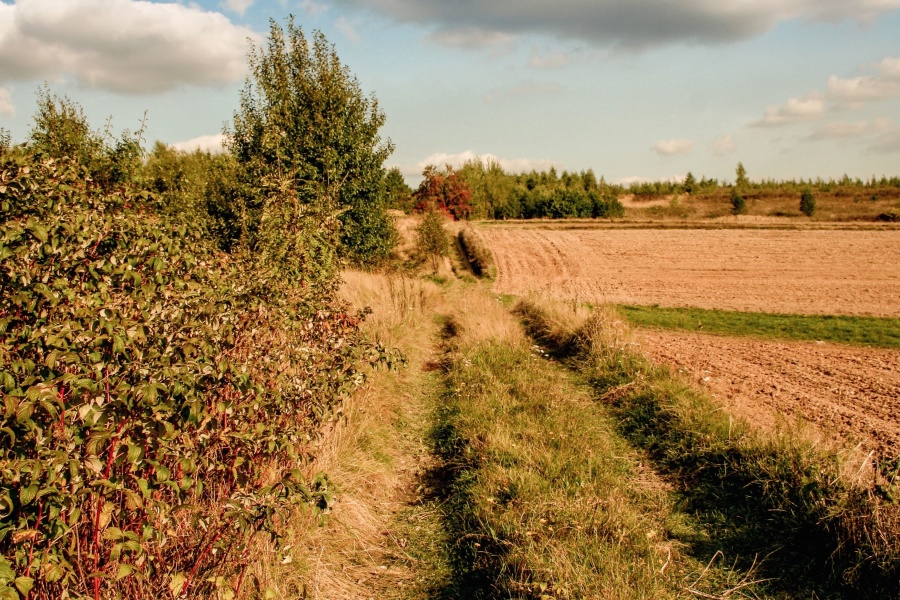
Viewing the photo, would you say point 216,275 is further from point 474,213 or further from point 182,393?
point 474,213

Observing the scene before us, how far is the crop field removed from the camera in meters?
8.23

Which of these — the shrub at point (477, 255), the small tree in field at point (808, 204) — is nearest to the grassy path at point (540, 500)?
the shrub at point (477, 255)

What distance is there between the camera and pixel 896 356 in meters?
11.7

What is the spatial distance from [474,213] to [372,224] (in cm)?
4791

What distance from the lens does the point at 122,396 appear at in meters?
2.11

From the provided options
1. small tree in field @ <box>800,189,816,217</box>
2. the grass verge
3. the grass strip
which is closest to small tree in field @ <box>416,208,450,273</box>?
the grass strip

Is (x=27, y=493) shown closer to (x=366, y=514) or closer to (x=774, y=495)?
(x=366, y=514)

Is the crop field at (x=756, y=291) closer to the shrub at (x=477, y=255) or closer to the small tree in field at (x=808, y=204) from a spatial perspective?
the shrub at (x=477, y=255)

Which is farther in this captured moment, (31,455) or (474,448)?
(474,448)

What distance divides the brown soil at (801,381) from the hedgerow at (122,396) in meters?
5.77

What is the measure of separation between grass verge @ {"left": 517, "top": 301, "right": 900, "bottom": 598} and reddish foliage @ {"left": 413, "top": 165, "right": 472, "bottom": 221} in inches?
1525

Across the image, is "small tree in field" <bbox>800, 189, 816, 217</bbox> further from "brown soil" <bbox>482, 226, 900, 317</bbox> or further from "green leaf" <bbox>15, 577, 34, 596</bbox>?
"green leaf" <bbox>15, 577, 34, 596</bbox>

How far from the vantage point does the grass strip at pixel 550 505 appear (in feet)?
13.0

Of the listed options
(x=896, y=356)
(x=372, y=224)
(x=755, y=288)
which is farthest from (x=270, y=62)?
(x=755, y=288)
